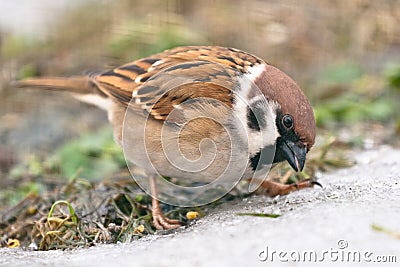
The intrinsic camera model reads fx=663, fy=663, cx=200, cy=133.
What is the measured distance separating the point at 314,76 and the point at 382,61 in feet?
2.60

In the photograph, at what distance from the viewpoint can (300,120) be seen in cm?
329

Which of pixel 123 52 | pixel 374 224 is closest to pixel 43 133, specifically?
pixel 123 52

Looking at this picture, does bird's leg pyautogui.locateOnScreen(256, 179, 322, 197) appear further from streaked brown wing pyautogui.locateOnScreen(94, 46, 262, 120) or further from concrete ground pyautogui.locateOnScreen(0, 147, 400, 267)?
streaked brown wing pyautogui.locateOnScreen(94, 46, 262, 120)

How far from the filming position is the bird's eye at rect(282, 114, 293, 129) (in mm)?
3293

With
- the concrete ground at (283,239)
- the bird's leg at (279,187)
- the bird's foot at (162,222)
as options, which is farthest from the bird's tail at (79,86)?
the concrete ground at (283,239)

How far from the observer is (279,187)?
3.94 meters

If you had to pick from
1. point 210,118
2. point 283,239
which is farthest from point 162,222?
point 283,239

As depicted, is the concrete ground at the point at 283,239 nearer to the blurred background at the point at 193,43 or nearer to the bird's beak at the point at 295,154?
the bird's beak at the point at 295,154

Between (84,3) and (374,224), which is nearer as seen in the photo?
(374,224)

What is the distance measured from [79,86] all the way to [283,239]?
8.50ft

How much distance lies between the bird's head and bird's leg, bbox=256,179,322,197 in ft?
1.75

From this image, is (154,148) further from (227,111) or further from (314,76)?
(314,76)

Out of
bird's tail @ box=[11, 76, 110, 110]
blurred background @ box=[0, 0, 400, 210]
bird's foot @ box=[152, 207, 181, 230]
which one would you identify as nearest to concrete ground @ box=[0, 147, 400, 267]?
bird's foot @ box=[152, 207, 181, 230]

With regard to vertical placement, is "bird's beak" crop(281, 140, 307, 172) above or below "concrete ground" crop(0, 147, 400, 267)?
above
